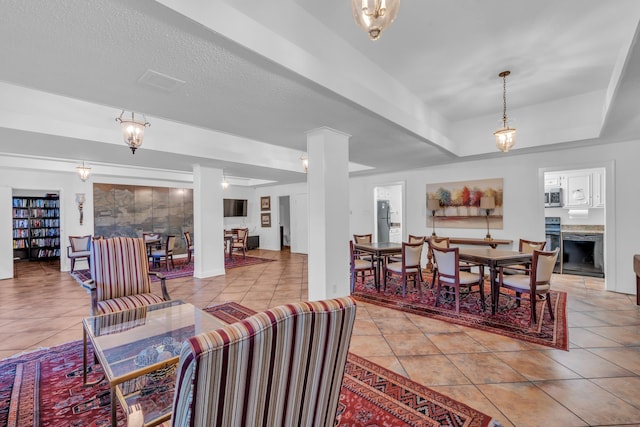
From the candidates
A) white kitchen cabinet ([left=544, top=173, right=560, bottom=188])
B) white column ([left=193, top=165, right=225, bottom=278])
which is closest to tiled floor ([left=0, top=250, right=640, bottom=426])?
white column ([left=193, top=165, right=225, bottom=278])

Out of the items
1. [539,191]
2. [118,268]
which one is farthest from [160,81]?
[539,191]

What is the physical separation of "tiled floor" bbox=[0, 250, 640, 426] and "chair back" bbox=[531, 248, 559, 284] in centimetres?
56

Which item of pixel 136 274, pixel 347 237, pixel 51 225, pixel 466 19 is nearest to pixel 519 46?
pixel 466 19

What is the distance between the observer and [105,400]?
1946 mm

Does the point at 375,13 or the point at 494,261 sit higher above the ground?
the point at 375,13

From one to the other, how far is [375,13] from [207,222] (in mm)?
5393

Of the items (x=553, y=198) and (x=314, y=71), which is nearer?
(x=314, y=71)

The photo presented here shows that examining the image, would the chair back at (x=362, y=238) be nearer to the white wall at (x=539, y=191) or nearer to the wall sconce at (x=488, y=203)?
the white wall at (x=539, y=191)

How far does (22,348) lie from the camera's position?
2.70 m

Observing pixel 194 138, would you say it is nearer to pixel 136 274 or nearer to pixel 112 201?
pixel 136 274

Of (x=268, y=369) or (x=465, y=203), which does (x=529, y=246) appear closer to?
(x=465, y=203)

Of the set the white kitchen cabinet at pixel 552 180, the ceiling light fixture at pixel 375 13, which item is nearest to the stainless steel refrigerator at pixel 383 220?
the white kitchen cabinet at pixel 552 180

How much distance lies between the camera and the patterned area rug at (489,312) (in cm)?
285

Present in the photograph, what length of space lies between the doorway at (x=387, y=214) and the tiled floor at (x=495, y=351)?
12.1ft
